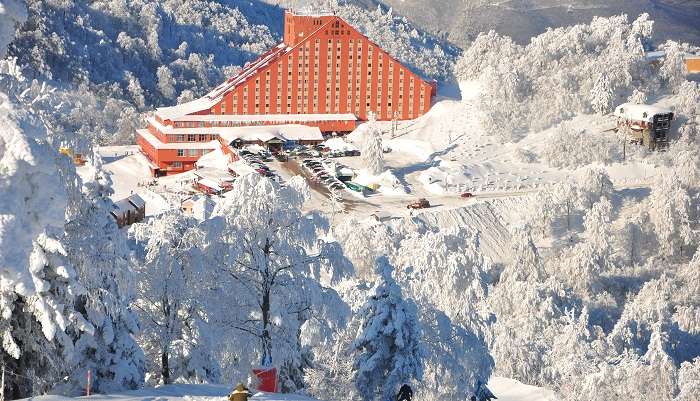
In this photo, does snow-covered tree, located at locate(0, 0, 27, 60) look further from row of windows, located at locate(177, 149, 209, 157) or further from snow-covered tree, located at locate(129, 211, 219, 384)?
row of windows, located at locate(177, 149, 209, 157)

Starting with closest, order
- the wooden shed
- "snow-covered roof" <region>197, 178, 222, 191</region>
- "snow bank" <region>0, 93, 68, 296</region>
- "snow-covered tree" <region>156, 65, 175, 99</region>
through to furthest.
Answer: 1. "snow bank" <region>0, 93, 68, 296</region>
2. the wooden shed
3. "snow-covered roof" <region>197, 178, 222, 191</region>
4. "snow-covered tree" <region>156, 65, 175, 99</region>

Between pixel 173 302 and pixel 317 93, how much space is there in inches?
2238

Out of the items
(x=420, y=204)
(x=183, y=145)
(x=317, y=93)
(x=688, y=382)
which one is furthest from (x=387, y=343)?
(x=317, y=93)

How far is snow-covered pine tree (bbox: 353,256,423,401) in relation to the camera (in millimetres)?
31828

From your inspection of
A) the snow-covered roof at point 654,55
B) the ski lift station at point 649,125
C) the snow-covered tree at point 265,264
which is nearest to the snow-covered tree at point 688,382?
the snow-covered tree at point 265,264

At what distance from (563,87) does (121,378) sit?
56.4 meters

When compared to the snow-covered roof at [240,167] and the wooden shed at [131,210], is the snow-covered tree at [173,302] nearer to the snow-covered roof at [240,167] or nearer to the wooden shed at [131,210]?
the wooden shed at [131,210]

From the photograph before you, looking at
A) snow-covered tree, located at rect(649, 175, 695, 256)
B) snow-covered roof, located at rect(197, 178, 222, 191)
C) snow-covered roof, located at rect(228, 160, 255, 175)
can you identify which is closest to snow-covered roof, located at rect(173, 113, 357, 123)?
snow-covered roof, located at rect(228, 160, 255, 175)

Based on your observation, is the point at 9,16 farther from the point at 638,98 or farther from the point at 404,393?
the point at 638,98

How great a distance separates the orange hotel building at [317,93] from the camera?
8406 cm

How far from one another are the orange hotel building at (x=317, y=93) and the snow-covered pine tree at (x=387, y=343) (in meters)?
51.3

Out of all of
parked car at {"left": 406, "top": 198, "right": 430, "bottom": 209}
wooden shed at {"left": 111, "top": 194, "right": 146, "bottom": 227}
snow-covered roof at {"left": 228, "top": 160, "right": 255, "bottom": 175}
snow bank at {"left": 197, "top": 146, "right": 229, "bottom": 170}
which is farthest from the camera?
snow bank at {"left": 197, "top": 146, "right": 229, "bottom": 170}

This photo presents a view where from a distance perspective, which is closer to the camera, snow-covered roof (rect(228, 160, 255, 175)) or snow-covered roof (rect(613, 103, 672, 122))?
snow-covered roof (rect(228, 160, 255, 175))

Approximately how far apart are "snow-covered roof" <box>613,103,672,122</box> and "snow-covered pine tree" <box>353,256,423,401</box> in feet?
154
